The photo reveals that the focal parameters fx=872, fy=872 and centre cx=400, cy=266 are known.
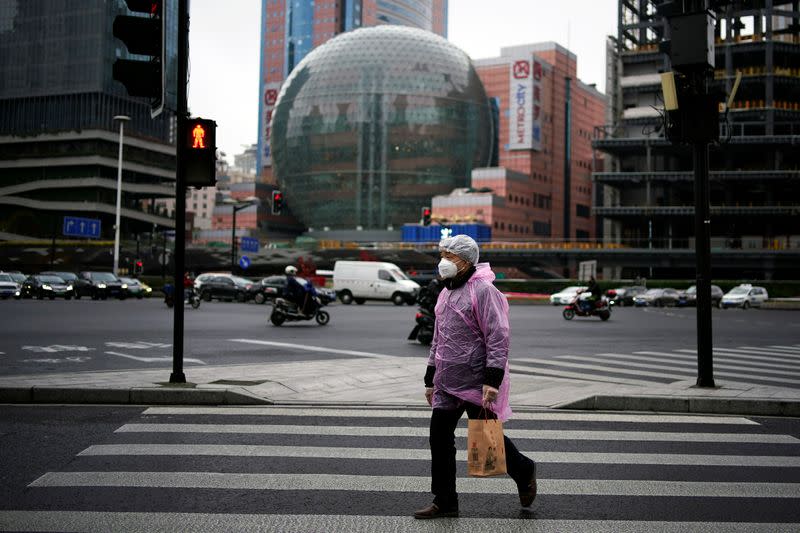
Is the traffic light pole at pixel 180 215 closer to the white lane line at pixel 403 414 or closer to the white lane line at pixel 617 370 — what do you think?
the white lane line at pixel 403 414

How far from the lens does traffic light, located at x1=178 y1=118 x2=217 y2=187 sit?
1101cm

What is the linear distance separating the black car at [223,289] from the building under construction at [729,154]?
1925 inches

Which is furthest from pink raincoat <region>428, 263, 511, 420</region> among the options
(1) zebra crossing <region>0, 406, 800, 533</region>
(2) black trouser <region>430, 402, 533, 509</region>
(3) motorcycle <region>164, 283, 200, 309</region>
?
(3) motorcycle <region>164, 283, 200, 309</region>

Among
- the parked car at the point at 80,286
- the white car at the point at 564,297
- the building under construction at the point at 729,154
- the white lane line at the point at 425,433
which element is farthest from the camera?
the building under construction at the point at 729,154

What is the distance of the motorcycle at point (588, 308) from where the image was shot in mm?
34250

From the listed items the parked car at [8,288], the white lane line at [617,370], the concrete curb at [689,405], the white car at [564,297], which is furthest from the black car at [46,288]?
the concrete curb at [689,405]

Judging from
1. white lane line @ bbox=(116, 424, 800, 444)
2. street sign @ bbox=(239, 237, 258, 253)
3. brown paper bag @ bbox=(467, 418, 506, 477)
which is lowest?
white lane line @ bbox=(116, 424, 800, 444)

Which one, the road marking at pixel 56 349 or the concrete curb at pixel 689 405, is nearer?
the concrete curb at pixel 689 405

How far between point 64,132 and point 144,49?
11556cm

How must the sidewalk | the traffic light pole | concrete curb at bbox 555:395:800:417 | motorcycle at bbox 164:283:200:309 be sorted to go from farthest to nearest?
motorcycle at bbox 164:283:200:309 → the traffic light pole → the sidewalk → concrete curb at bbox 555:395:800:417

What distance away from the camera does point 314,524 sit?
5.43 metres

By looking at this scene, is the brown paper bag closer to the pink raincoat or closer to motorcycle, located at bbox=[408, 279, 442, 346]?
the pink raincoat

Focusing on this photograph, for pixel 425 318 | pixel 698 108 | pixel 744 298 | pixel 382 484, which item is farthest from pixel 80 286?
pixel 382 484

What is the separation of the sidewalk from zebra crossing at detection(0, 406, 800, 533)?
0.88 m
